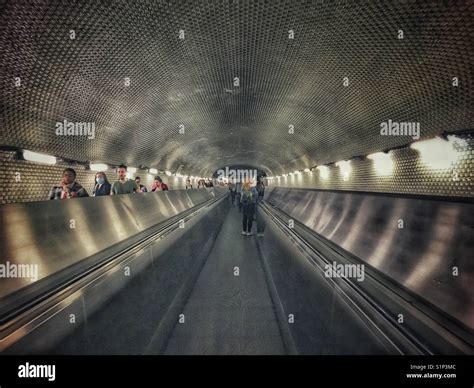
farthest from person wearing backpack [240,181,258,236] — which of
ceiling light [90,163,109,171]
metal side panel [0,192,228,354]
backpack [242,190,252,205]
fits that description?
ceiling light [90,163,109,171]

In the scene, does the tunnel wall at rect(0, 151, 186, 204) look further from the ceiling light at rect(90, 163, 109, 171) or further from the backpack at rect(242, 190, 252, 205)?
the backpack at rect(242, 190, 252, 205)

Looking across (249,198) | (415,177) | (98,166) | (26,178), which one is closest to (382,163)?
(415,177)

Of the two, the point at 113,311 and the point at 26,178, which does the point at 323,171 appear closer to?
the point at 26,178

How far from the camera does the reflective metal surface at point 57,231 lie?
12.1 feet

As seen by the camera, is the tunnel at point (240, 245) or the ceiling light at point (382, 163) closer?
the tunnel at point (240, 245)

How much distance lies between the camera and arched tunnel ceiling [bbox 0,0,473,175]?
4328 millimetres

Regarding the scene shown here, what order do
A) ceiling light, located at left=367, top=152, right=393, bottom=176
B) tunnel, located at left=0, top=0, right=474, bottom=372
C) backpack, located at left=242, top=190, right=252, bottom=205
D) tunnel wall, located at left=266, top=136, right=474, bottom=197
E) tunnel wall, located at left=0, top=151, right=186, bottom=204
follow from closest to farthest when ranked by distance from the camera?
tunnel, located at left=0, top=0, right=474, bottom=372 → tunnel wall, located at left=266, top=136, right=474, bottom=197 → tunnel wall, located at left=0, top=151, right=186, bottom=204 → ceiling light, located at left=367, top=152, right=393, bottom=176 → backpack, located at left=242, top=190, right=252, bottom=205

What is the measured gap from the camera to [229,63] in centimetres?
705

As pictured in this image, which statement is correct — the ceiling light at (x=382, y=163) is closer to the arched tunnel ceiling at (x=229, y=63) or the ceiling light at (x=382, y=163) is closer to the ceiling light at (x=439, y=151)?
the arched tunnel ceiling at (x=229, y=63)

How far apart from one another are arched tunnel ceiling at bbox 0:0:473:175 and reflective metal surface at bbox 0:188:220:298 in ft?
8.41

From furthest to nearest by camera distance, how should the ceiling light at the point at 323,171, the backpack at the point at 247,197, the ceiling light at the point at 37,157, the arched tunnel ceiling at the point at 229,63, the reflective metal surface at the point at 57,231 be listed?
the ceiling light at the point at 323,171 → the backpack at the point at 247,197 → the ceiling light at the point at 37,157 → the arched tunnel ceiling at the point at 229,63 → the reflective metal surface at the point at 57,231

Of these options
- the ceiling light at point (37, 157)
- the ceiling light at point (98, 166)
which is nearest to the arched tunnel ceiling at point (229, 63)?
the ceiling light at point (37, 157)

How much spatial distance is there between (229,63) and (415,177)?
5.92 metres

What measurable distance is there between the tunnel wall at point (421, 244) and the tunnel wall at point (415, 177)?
5.44ft
